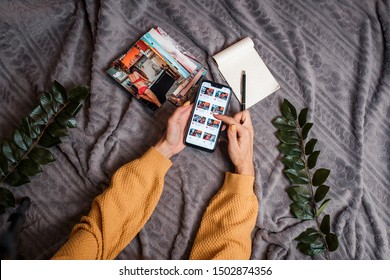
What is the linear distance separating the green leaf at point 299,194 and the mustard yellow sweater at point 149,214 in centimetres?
13

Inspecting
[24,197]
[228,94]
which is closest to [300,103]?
[228,94]

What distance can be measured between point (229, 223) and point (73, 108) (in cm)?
55

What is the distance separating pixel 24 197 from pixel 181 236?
1.50 feet

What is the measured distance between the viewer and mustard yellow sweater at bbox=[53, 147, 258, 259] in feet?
2.93

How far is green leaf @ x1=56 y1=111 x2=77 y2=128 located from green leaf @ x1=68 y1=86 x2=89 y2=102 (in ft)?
0.17

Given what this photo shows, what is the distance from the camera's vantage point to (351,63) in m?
1.13

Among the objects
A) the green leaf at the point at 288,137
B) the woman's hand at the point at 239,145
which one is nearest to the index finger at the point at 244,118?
the woman's hand at the point at 239,145

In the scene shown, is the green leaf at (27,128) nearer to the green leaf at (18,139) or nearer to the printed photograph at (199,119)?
the green leaf at (18,139)

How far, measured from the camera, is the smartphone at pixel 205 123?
40.4 inches

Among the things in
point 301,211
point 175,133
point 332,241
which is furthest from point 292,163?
point 175,133

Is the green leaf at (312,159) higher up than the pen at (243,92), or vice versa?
the pen at (243,92)

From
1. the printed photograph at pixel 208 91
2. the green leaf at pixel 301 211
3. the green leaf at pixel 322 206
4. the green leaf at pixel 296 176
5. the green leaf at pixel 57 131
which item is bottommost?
the green leaf at pixel 322 206
